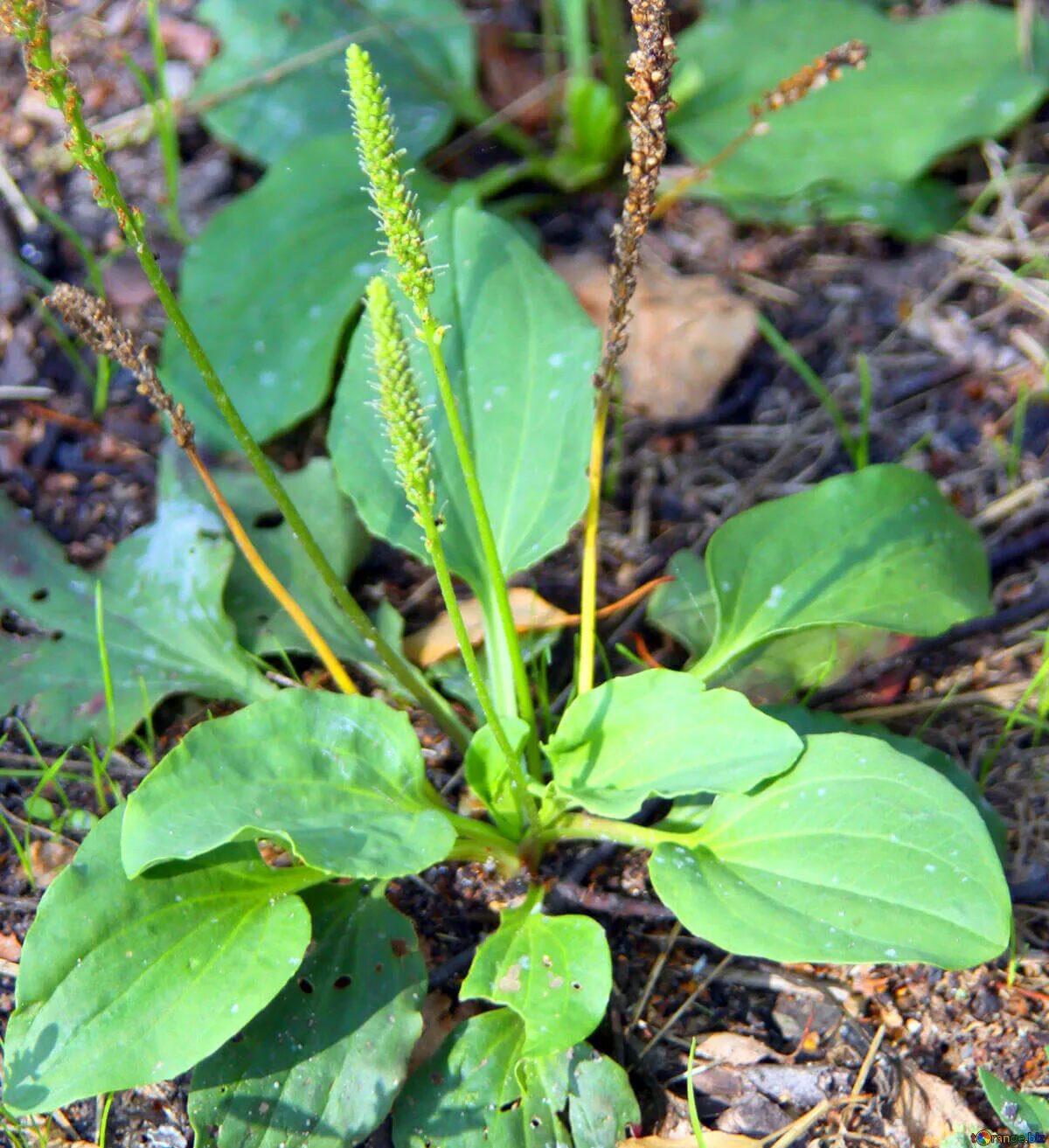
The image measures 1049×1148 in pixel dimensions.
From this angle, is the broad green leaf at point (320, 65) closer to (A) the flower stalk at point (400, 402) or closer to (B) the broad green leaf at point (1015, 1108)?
(A) the flower stalk at point (400, 402)

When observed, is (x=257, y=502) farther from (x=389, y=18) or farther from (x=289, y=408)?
(x=389, y=18)

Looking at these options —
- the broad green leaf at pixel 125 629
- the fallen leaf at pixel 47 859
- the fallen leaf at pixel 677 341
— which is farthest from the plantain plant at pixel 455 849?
the fallen leaf at pixel 677 341

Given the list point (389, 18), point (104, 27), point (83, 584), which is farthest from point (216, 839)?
point (104, 27)

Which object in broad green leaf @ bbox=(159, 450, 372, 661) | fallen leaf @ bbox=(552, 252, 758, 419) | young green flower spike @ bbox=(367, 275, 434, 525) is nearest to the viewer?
young green flower spike @ bbox=(367, 275, 434, 525)

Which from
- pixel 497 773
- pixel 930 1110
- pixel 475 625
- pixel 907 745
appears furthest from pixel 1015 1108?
pixel 475 625

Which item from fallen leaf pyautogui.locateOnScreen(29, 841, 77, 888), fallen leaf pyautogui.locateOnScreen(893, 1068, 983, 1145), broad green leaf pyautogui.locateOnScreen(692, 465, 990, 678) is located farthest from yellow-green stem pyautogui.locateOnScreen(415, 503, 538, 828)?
fallen leaf pyautogui.locateOnScreen(29, 841, 77, 888)

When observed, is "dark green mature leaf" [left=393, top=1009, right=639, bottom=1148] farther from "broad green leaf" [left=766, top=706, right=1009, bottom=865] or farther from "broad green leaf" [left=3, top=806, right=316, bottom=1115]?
"broad green leaf" [left=766, top=706, right=1009, bottom=865]
